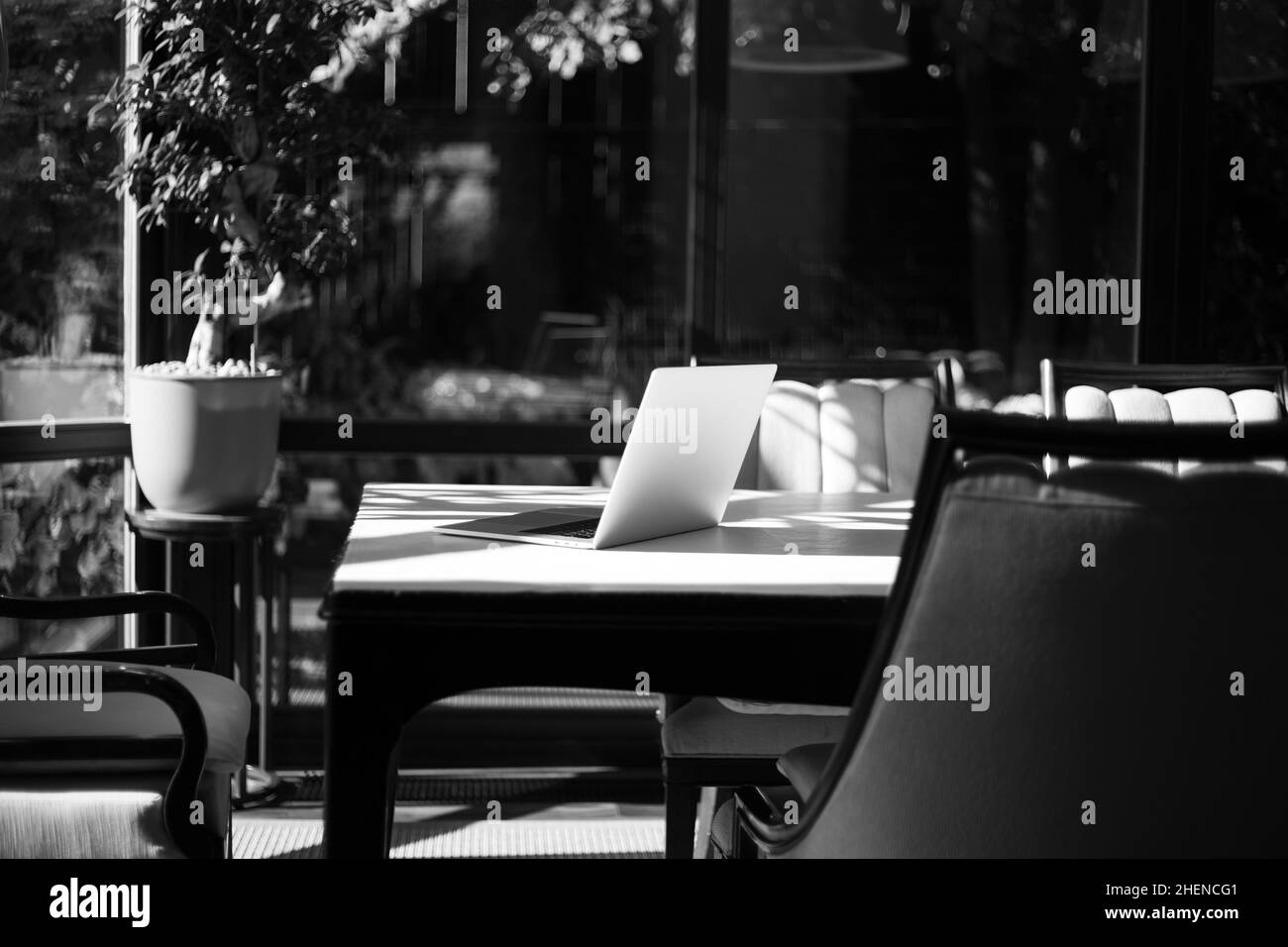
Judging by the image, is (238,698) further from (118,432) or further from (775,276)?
(775,276)

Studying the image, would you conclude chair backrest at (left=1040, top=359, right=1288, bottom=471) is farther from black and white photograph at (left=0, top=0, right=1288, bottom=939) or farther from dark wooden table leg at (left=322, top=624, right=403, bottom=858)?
dark wooden table leg at (left=322, top=624, right=403, bottom=858)

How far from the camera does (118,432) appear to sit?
347 cm

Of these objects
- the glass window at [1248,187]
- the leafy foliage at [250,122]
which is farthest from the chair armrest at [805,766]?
the glass window at [1248,187]

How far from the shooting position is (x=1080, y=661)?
1.23 metres

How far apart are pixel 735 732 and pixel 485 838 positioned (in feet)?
3.89

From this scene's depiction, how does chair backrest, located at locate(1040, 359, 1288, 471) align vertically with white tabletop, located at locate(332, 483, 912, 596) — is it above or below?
above

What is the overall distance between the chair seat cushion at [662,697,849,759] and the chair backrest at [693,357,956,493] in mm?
607

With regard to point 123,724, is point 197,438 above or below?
above

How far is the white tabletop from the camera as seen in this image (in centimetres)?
156

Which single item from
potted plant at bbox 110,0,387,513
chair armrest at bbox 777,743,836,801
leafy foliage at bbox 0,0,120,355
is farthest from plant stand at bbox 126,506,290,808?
chair armrest at bbox 777,743,836,801

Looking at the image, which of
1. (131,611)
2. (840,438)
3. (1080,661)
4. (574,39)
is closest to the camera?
(1080,661)

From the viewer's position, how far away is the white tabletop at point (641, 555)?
5.12ft

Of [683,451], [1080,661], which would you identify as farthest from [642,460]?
[1080,661]

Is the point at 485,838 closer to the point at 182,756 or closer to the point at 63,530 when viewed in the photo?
the point at 63,530
